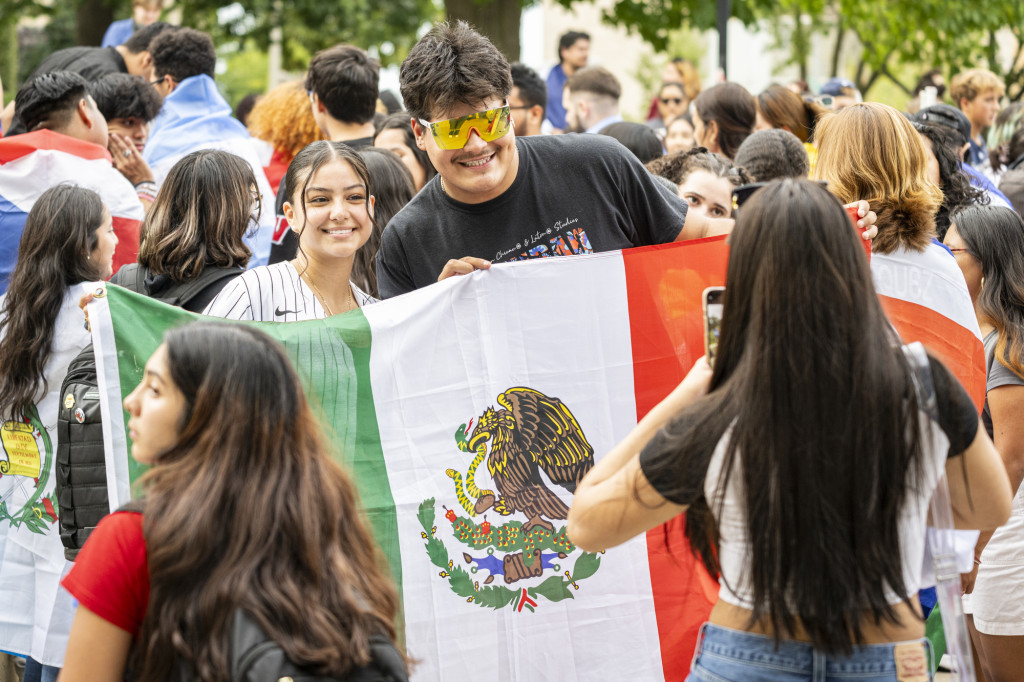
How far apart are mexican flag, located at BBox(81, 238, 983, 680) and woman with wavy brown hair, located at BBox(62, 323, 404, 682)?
101cm

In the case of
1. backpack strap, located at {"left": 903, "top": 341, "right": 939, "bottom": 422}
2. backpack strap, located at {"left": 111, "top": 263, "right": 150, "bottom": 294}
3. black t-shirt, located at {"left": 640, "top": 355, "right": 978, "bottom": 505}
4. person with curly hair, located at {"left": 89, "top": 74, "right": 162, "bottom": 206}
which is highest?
person with curly hair, located at {"left": 89, "top": 74, "right": 162, "bottom": 206}

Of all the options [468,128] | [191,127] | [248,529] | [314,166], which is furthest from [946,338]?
[191,127]

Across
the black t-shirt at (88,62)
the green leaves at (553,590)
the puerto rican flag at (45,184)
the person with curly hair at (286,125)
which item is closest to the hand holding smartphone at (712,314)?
the green leaves at (553,590)

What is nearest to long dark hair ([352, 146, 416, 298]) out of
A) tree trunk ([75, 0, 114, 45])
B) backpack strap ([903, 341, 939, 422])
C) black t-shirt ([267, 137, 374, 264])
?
black t-shirt ([267, 137, 374, 264])

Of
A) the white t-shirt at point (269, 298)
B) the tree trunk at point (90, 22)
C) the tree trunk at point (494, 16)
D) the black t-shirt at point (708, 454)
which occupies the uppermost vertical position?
the tree trunk at point (90, 22)

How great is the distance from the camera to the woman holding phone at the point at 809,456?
6.97ft

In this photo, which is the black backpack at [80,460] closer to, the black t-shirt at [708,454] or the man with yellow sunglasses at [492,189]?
the man with yellow sunglasses at [492,189]

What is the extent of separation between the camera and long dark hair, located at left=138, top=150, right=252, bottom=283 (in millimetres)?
3943

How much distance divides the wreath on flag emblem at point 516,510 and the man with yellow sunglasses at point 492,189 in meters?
0.54

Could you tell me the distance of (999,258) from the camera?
4.06 m

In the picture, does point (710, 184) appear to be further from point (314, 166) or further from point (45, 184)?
point (45, 184)

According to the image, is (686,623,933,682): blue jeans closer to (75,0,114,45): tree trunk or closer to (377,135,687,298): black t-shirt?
(377,135,687,298): black t-shirt

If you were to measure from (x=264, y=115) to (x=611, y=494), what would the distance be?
16.5 ft

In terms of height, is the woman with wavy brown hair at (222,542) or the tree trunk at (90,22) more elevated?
the tree trunk at (90,22)
